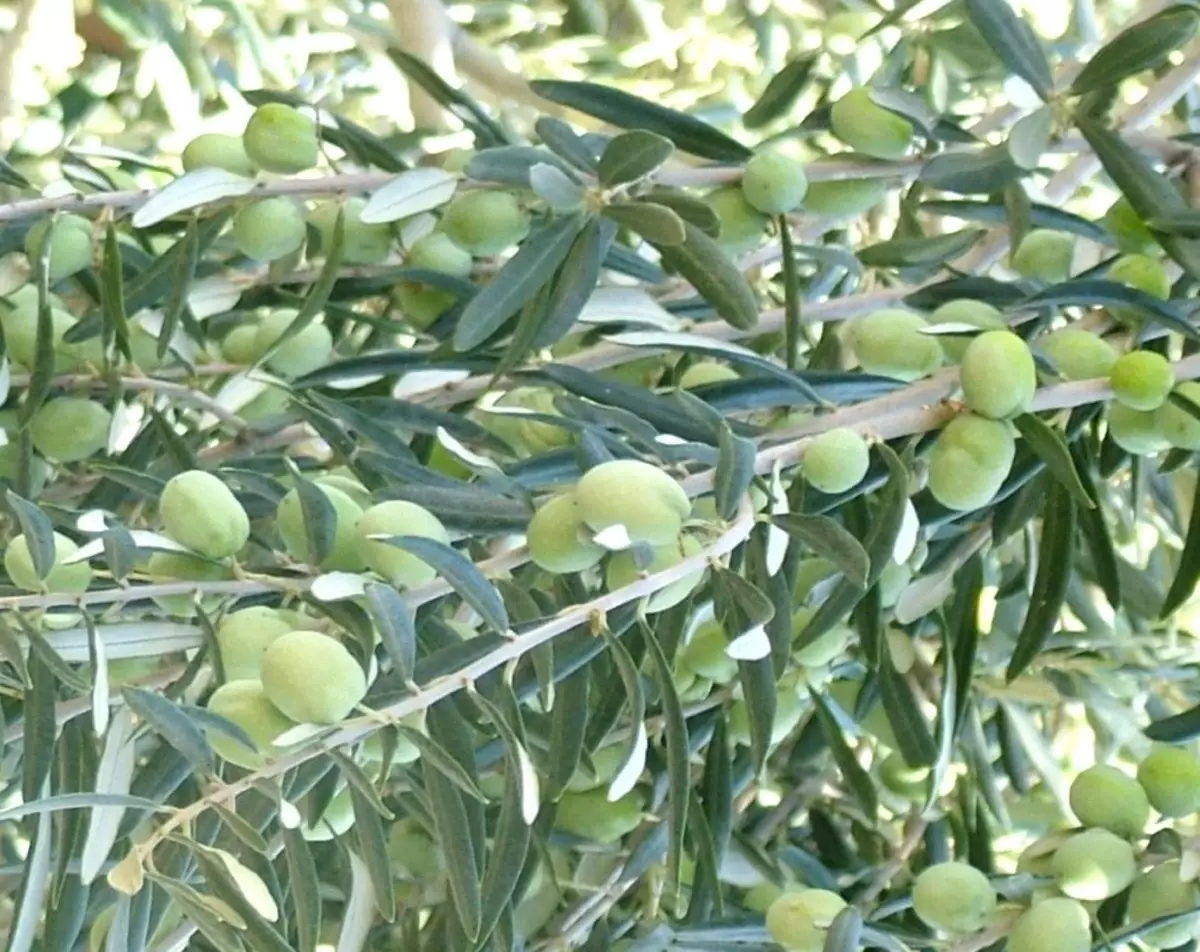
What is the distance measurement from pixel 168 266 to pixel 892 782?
44 centimetres

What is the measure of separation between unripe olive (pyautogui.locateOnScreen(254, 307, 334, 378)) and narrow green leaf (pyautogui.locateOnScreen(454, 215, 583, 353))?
0.12 meters

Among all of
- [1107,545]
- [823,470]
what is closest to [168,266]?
[823,470]

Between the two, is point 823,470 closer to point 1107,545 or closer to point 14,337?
point 1107,545

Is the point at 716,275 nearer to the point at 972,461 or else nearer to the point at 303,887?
the point at 972,461

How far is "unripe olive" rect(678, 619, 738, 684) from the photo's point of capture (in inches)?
21.1

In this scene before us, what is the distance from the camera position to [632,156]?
1.61 ft

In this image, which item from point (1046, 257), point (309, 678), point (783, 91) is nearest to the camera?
point (309, 678)

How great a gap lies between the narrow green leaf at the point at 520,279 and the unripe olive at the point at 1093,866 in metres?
0.30

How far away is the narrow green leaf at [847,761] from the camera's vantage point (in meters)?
0.60

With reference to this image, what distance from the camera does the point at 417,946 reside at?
584mm

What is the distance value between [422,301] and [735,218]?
0.16 meters

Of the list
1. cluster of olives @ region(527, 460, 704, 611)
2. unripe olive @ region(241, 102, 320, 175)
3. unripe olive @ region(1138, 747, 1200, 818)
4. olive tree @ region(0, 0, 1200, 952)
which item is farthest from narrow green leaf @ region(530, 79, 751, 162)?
unripe olive @ region(1138, 747, 1200, 818)

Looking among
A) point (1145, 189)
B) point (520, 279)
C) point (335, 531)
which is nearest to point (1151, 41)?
point (1145, 189)

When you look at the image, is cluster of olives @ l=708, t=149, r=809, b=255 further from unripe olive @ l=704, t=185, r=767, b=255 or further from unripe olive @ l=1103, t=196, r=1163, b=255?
unripe olive @ l=1103, t=196, r=1163, b=255
